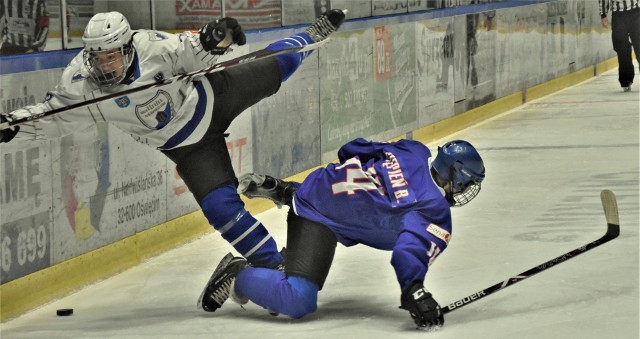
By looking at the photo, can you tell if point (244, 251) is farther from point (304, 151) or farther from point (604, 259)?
point (304, 151)

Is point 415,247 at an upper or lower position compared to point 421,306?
upper

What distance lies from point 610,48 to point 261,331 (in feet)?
45.8

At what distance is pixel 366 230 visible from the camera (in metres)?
4.88

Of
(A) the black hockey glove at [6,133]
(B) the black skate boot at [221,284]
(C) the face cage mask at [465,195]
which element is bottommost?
(B) the black skate boot at [221,284]

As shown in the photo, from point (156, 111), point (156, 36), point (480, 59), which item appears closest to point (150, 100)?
point (156, 111)

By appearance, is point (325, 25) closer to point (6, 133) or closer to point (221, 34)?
point (221, 34)

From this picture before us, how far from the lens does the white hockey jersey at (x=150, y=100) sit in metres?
5.07

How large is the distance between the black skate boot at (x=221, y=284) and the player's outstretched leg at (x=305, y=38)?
3.47ft

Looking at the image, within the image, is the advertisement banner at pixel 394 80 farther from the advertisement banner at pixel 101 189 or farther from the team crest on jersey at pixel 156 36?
the team crest on jersey at pixel 156 36

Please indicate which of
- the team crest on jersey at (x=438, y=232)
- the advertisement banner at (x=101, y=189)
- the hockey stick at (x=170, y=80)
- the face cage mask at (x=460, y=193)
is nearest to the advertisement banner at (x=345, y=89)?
the advertisement banner at (x=101, y=189)

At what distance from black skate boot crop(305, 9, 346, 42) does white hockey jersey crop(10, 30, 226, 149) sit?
1.86 ft

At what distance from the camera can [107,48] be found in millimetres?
4902

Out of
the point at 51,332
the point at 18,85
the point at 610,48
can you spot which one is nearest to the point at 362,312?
the point at 51,332

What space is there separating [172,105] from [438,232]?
4.36 ft
